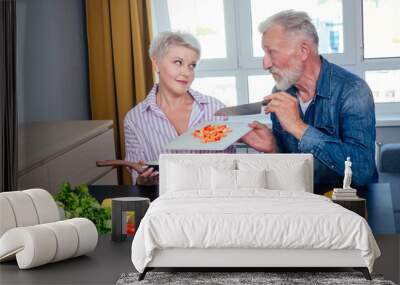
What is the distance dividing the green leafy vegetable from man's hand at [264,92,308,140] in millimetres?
1783

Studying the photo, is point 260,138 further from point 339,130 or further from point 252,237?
point 252,237

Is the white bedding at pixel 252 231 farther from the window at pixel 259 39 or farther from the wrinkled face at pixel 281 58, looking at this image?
the window at pixel 259 39

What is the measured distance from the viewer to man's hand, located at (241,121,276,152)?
7879 mm

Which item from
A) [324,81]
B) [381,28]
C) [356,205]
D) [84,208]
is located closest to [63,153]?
[84,208]

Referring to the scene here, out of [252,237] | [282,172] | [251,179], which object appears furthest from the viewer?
[282,172]

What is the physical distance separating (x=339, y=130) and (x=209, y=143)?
116 centimetres

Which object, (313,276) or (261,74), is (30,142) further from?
(313,276)

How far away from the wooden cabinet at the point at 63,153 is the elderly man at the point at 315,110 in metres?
1.33

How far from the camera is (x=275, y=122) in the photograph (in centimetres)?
787

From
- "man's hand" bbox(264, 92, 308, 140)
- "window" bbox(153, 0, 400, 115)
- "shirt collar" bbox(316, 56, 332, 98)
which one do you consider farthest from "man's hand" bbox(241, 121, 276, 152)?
"shirt collar" bbox(316, 56, 332, 98)

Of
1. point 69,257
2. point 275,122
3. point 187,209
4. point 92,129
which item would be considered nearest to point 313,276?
point 187,209

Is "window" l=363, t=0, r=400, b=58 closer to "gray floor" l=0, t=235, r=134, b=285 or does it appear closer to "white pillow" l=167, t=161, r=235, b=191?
"white pillow" l=167, t=161, r=235, b=191

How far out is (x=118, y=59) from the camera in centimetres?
814

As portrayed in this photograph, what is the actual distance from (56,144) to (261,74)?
199 centimetres
